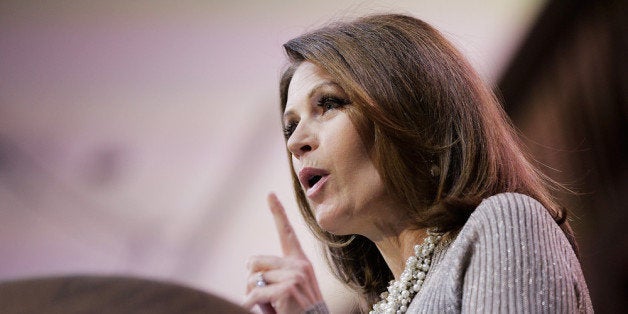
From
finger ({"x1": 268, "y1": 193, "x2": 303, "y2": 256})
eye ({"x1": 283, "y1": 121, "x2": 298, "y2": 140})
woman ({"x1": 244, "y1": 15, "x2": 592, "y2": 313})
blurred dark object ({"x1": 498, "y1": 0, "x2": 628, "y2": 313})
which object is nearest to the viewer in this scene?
finger ({"x1": 268, "y1": 193, "x2": 303, "y2": 256})

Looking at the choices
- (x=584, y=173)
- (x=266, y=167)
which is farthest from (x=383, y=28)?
(x=584, y=173)

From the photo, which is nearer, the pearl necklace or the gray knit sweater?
the gray knit sweater

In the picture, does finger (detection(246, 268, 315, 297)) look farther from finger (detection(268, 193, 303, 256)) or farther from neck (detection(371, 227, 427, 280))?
neck (detection(371, 227, 427, 280))

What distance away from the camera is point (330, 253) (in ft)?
4.15

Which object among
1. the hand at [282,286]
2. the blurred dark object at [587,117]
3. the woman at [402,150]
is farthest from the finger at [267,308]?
the blurred dark object at [587,117]

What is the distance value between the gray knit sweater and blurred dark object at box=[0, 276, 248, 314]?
47cm

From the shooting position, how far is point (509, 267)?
789mm

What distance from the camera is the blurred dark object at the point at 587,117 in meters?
1.63

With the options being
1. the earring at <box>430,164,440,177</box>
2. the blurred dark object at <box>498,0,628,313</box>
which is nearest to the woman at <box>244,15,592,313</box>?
the earring at <box>430,164,440,177</box>

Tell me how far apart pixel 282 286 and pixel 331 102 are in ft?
1.27

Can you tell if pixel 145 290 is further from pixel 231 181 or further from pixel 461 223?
pixel 461 223

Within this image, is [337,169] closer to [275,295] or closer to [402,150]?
[402,150]

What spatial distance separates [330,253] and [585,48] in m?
0.82

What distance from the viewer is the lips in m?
1.03
